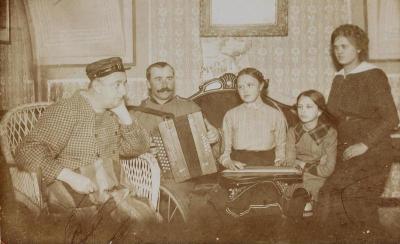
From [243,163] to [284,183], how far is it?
0.92 feet

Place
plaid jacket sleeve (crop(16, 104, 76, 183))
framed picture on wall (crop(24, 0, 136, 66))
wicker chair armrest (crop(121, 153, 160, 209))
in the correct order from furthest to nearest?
framed picture on wall (crop(24, 0, 136, 66)), wicker chair armrest (crop(121, 153, 160, 209)), plaid jacket sleeve (crop(16, 104, 76, 183))

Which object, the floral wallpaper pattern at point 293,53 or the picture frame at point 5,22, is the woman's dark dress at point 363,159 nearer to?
the floral wallpaper pattern at point 293,53

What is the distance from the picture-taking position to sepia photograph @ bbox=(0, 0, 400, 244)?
8.31ft

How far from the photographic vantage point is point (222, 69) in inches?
117

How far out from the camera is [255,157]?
2723 mm

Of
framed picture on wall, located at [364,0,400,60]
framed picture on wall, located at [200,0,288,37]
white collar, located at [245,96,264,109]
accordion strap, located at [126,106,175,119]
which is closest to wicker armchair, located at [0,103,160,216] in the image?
accordion strap, located at [126,106,175,119]

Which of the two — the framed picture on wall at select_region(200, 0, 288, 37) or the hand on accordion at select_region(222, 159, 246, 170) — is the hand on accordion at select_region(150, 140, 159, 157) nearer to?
the hand on accordion at select_region(222, 159, 246, 170)

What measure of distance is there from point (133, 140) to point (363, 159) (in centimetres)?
140

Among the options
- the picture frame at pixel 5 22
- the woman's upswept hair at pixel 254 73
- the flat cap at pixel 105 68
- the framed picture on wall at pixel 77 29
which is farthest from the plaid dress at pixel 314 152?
the picture frame at pixel 5 22

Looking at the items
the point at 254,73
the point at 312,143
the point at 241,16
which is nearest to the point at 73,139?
the point at 254,73

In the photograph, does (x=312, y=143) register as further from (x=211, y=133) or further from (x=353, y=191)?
(x=211, y=133)

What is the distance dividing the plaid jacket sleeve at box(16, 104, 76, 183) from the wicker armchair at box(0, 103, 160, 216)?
0.38 feet

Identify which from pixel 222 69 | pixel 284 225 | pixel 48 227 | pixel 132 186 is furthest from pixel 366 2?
pixel 48 227

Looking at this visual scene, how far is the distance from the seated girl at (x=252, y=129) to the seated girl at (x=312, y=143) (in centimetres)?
8
